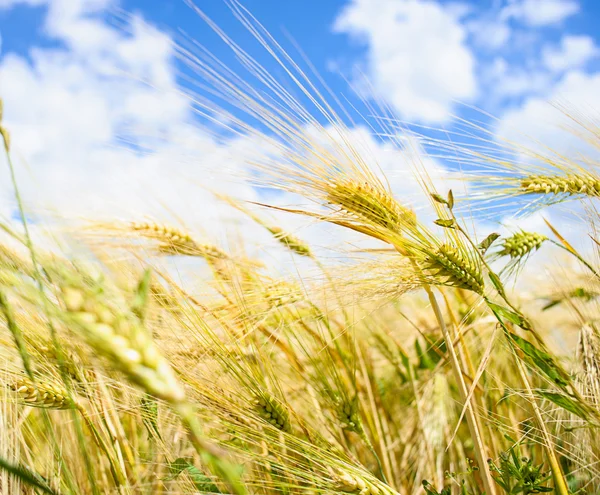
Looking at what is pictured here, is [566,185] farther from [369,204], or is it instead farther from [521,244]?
[369,204]

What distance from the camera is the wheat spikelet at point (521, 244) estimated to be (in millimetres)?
1090

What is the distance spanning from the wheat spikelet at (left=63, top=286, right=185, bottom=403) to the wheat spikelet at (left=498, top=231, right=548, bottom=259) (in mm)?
908

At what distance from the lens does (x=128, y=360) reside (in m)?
0.32

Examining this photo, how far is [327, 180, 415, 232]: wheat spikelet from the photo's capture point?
0.97m

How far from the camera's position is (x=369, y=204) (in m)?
0.98

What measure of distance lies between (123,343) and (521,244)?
0.95 metres

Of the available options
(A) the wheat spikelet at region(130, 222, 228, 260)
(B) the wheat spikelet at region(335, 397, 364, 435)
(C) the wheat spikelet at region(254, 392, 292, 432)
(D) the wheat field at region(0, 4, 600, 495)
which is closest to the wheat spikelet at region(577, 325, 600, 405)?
(D) the wheat field at region(0, 4, 600, 495)

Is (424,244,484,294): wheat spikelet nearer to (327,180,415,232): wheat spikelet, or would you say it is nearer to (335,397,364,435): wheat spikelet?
(327,180,415,232): wheat spikelet

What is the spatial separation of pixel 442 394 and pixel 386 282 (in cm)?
69

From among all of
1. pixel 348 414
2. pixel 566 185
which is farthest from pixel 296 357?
pixel 566 185

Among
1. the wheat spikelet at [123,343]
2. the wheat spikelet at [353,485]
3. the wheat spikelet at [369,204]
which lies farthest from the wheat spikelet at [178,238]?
the wheat spikelet at [123,343]

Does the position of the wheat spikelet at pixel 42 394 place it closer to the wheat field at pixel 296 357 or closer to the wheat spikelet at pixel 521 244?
the wheat field at pixel 296 357

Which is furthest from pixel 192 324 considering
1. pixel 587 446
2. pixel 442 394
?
pixel 442 394

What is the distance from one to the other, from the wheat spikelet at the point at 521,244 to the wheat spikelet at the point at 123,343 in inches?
35.8
